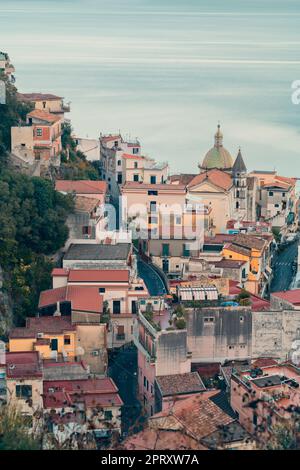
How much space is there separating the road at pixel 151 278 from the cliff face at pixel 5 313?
2.26 metres

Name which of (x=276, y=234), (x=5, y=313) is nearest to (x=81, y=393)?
(x=5, y=313)

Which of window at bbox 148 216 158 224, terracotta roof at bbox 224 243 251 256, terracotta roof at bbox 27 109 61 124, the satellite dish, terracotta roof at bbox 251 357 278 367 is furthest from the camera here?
terracotta roof at bbox 27 109 61 124

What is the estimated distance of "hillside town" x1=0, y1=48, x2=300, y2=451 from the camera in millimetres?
11695

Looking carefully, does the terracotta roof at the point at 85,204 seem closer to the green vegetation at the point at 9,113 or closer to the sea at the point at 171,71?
the green vegetation at the point at 9,113

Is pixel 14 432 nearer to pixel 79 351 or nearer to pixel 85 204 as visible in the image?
pixel 79 351

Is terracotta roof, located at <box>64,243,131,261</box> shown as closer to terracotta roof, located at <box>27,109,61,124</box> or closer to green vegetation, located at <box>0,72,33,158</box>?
green vegetation, located at <box>0,72,33,158</box>

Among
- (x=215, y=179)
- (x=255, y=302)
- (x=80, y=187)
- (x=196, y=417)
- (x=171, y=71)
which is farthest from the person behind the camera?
(x=171, y=71)

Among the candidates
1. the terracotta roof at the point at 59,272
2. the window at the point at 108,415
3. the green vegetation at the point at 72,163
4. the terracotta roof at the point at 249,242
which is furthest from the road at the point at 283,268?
the window at the point at 108,415

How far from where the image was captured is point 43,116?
19.7 m

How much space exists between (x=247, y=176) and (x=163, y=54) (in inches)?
1700

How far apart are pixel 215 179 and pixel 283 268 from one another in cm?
A: 287

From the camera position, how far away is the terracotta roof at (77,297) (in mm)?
14602

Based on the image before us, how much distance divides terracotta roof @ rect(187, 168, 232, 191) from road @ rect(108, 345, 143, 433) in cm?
693

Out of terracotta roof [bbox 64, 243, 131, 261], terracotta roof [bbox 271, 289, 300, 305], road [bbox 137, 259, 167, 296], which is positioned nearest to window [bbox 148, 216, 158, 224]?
road [bbox 137, 259, 167, 296]
